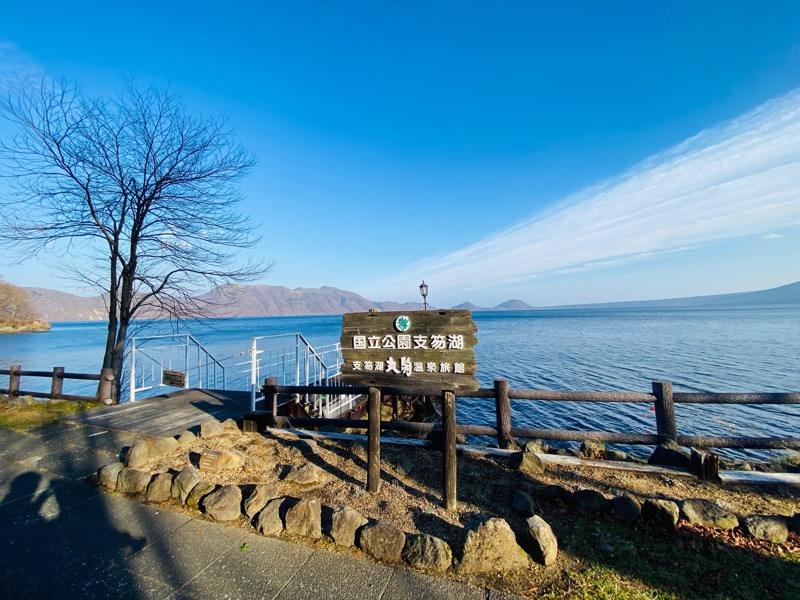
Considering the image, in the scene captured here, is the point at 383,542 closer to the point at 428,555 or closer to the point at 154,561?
the point at 428,555

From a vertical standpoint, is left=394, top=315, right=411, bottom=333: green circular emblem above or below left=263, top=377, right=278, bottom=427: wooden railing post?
above

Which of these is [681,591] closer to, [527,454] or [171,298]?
[527,454]

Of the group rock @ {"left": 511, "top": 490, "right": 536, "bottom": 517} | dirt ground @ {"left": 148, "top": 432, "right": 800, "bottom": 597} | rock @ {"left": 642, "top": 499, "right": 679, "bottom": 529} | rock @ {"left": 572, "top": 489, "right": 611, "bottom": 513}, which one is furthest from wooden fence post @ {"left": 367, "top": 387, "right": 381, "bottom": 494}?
rock @ {"left": 642, "top": 499, "right": 679, "bottom": 529}

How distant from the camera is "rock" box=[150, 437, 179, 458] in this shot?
5117 millimetres

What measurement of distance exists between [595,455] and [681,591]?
3874mm

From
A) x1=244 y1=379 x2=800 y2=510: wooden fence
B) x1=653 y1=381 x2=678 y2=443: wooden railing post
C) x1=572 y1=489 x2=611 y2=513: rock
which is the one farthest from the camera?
x1=653 y1=381 x2=678 y2=443: wooden railing post

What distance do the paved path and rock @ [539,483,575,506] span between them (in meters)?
1.79

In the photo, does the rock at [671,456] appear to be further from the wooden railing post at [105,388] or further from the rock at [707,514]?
the wooden railing post at [105,388]

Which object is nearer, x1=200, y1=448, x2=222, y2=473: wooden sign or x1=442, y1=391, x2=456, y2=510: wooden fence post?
x1=442, y1=391, x2=456, y2=510: wooden fence post

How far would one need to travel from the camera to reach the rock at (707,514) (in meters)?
3.36

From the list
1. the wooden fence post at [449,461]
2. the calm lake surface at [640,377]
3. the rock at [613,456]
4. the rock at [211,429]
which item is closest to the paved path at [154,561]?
the wooden fence post at [449,461]

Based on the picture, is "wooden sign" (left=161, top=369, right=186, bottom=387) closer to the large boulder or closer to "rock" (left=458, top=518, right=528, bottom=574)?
the large boulder

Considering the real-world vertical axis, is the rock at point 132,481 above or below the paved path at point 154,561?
above

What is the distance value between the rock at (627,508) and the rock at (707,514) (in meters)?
0.41
